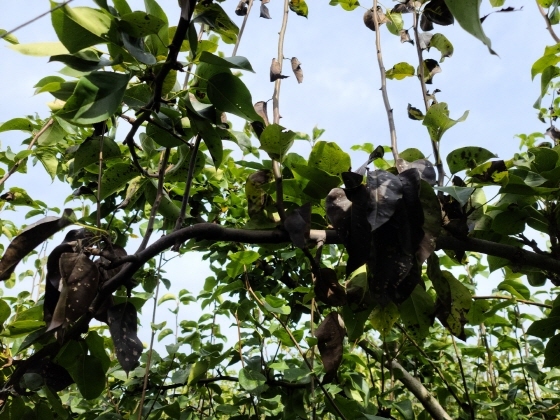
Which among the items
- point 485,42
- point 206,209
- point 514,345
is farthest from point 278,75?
point 514,345

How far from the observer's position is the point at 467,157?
2.77ft

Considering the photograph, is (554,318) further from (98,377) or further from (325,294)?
(98,377)

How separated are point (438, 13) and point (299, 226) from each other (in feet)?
1.88

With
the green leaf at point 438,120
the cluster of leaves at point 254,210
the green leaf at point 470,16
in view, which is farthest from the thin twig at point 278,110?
the green leaf at point 470,16

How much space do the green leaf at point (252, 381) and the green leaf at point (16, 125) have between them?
2.45ft

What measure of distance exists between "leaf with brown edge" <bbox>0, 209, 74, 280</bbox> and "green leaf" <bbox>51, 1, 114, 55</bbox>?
0.22 metres

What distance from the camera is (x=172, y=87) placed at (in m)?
0.83

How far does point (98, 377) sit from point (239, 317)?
1.68ft

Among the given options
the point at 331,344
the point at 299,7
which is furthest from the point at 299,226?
the point at 299,7

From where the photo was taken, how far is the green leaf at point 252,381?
1142 mm

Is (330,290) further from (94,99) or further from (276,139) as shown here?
(94,99)

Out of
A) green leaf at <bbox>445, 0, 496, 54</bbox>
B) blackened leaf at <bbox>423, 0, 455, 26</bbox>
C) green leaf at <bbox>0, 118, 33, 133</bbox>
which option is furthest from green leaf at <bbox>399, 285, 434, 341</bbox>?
green leaf at <bbox>0, 118, 33, 133</bbox>

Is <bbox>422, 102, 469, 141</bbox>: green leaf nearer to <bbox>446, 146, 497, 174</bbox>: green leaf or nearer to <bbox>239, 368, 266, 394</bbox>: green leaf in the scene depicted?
<bbox>446, 146, 497, 174</bbox>: green leaf

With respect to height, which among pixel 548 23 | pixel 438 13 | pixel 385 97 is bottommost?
pixel 385 97
